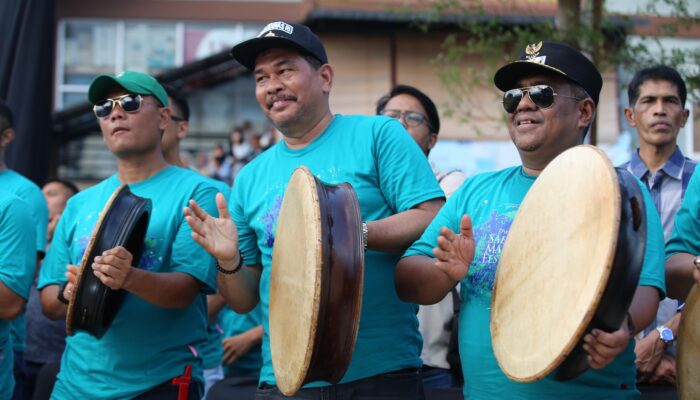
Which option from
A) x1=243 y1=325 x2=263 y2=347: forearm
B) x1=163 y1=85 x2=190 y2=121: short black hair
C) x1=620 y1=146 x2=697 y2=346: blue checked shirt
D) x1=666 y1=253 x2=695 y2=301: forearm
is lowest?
x1=243 y1=325 x2=263 y2=347: forearm

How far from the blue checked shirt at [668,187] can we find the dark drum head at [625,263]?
2.52 meters

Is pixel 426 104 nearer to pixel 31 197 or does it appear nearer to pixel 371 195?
pixel 371 195

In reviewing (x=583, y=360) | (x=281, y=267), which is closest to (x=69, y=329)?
(x=281, y=267)

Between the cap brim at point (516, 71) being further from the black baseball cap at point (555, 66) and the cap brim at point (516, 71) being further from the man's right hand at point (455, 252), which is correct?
the man's right hand at point (455, 252)

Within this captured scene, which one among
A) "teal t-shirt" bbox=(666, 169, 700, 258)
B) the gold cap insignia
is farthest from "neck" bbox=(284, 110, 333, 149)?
"teal t-shirt" bbox=(666, 169, 700, 258)

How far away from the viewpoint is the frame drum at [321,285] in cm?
280

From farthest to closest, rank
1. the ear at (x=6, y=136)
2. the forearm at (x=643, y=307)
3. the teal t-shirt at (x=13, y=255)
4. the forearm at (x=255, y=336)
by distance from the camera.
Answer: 1. the forearm at (x=255, y=336)
2. the ear at (x=6, y=136)
3. the teal t-shirt at (x=13, y=255)
4. the forearm at (x=643, y=307)

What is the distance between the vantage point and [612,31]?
822 cm

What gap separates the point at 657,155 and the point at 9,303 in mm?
3618

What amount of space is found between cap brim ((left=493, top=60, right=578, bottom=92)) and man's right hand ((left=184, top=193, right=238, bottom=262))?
1218mm

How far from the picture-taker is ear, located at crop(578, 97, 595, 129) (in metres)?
3.33

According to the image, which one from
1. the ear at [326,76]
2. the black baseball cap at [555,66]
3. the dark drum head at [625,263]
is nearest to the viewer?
the dark drum head at [625,263]

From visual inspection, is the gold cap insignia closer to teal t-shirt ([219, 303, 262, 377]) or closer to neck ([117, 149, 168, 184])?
neck ([117, 149, 168, 184])

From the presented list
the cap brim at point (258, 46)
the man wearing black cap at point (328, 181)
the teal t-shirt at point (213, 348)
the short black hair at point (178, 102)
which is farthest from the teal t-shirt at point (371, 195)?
the short black hair at point (178, 102)
